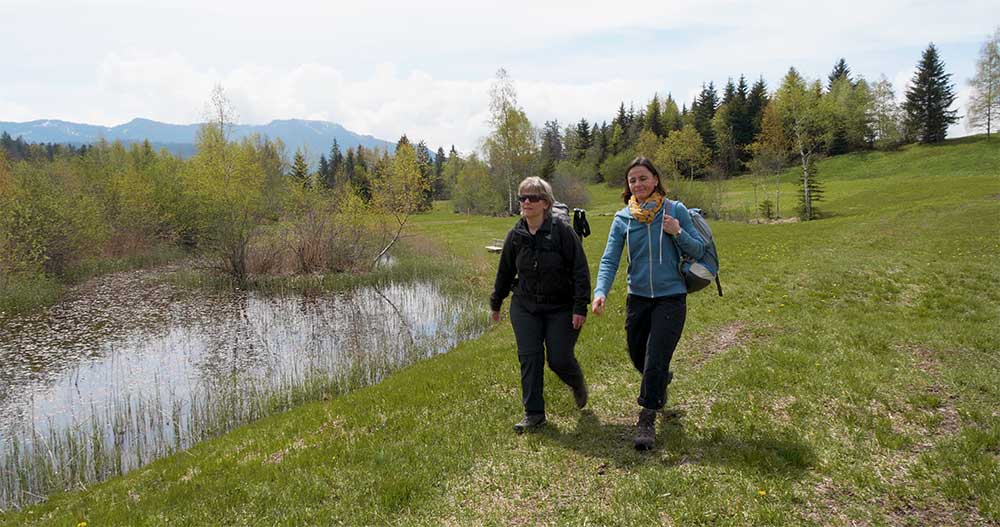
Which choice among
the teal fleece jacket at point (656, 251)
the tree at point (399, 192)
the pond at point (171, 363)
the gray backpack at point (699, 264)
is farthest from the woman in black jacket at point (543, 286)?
the tree at point (399, 192)

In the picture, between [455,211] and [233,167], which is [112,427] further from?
[455,211]

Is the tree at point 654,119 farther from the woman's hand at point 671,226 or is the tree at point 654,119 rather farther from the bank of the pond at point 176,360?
the woman's hand at point 671,226

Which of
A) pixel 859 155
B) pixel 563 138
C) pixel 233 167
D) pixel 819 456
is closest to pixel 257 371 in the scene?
pixel 819 456

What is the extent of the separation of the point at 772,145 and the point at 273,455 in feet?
157

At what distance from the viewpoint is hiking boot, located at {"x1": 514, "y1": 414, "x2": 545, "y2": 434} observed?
5355 millimetres

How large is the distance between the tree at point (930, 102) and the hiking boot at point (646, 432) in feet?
239

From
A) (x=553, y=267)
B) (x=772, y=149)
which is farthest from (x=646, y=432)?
(x=772, y=149)

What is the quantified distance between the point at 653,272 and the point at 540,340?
A: 129 cm

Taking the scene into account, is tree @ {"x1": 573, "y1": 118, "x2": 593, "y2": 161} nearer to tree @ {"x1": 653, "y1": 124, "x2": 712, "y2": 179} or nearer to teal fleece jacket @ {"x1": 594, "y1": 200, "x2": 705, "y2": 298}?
tree @ {"x1": 653, "y1": 124, "x2": 712, "y2": 179}

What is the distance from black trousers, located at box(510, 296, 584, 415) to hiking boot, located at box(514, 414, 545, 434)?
7 cm

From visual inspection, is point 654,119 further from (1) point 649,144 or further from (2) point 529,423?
(2) point 529,423

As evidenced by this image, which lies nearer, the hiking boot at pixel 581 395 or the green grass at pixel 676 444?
the green grass at pixel 676 444

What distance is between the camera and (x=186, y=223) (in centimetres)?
3416

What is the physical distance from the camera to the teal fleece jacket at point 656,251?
15.2ft
